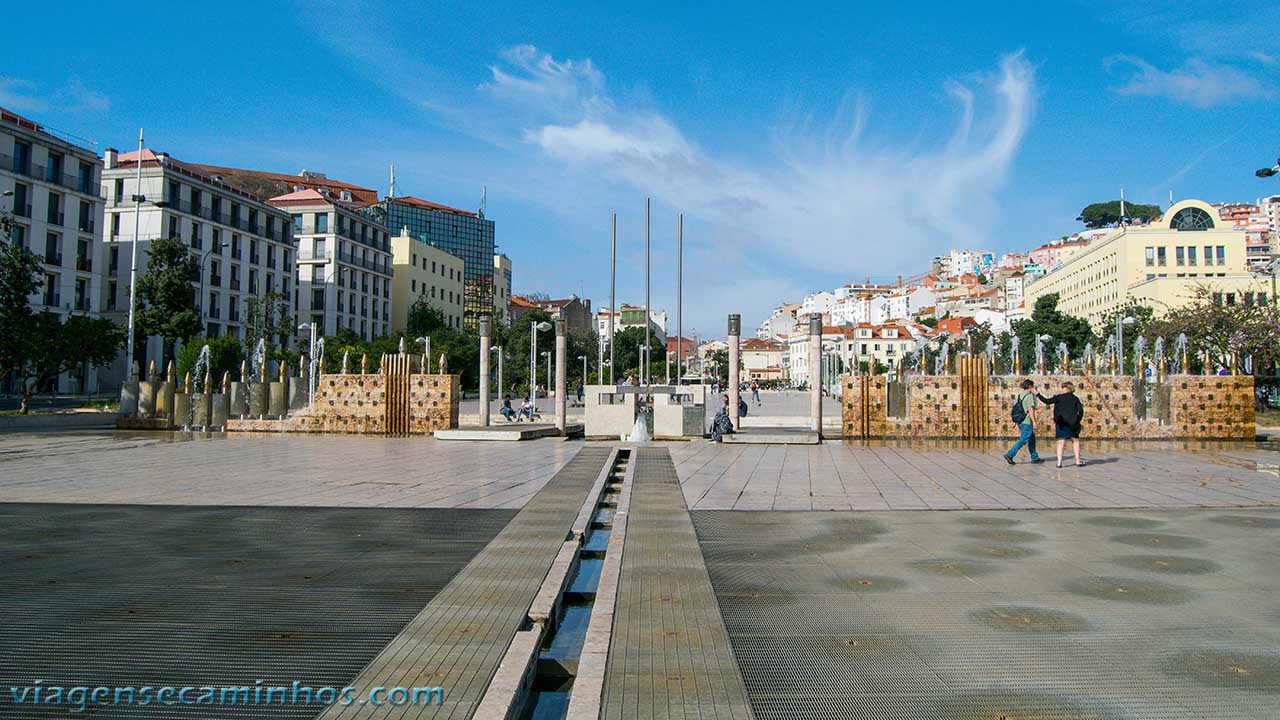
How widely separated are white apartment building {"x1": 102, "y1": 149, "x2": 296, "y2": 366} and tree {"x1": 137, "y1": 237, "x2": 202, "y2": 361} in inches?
167

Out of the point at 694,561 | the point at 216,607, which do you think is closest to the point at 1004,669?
the point at 694,561

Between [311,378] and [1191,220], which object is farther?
[1191,220]

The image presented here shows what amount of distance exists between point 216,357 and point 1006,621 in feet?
129

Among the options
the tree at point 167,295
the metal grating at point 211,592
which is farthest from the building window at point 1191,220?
the metal grating at point 211,592

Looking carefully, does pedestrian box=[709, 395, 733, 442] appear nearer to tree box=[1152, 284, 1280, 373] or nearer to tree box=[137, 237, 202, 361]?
tree box=[1152, 284, 1280, 373]

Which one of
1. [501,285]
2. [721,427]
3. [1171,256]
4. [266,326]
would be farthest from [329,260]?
[1171,256]

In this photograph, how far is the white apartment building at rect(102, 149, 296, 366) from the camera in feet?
175

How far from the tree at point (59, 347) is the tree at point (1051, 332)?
2794 inches

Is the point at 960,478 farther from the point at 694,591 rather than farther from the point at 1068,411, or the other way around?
the point at 694,591

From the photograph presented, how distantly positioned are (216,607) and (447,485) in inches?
256

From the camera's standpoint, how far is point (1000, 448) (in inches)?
752

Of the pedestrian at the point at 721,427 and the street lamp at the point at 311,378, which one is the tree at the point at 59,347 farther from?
the pedestrian at the point at 721,427

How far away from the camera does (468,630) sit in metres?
4.82

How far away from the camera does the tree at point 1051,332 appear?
78938 millimetres
